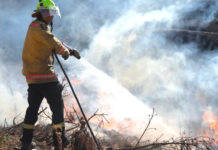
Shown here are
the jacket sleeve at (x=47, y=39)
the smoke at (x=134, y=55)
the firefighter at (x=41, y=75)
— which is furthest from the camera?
the smoke at (x=134, y=55)

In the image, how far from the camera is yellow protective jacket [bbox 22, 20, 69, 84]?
10.5ft

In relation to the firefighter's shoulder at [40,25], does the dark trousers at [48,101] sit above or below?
below

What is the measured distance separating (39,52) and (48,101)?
64 centimetres

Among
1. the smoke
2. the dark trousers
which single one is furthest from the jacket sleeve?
the smoke

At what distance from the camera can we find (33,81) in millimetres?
3410

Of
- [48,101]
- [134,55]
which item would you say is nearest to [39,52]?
[48,101]

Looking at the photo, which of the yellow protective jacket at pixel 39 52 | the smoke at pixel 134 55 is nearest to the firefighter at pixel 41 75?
the yellow protective jacket at pixel 39 52

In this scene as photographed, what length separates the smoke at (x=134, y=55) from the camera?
32.6ft

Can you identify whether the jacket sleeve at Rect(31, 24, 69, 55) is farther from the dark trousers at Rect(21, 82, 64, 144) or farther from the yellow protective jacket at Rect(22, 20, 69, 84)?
the dark trousers at Rect(21, 82, 64, 144)

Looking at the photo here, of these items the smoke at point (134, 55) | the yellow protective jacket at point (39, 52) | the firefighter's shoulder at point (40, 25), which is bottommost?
the yellow protective jacket at point (39, 52)

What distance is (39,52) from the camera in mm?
3338

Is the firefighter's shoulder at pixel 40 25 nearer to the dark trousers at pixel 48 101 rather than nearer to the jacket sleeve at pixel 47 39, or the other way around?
the jacket sleeve at pixel 47 39

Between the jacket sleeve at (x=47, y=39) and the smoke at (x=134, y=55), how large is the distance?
19.1 ft

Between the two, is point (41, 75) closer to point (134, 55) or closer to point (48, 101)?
point (48, 101)
